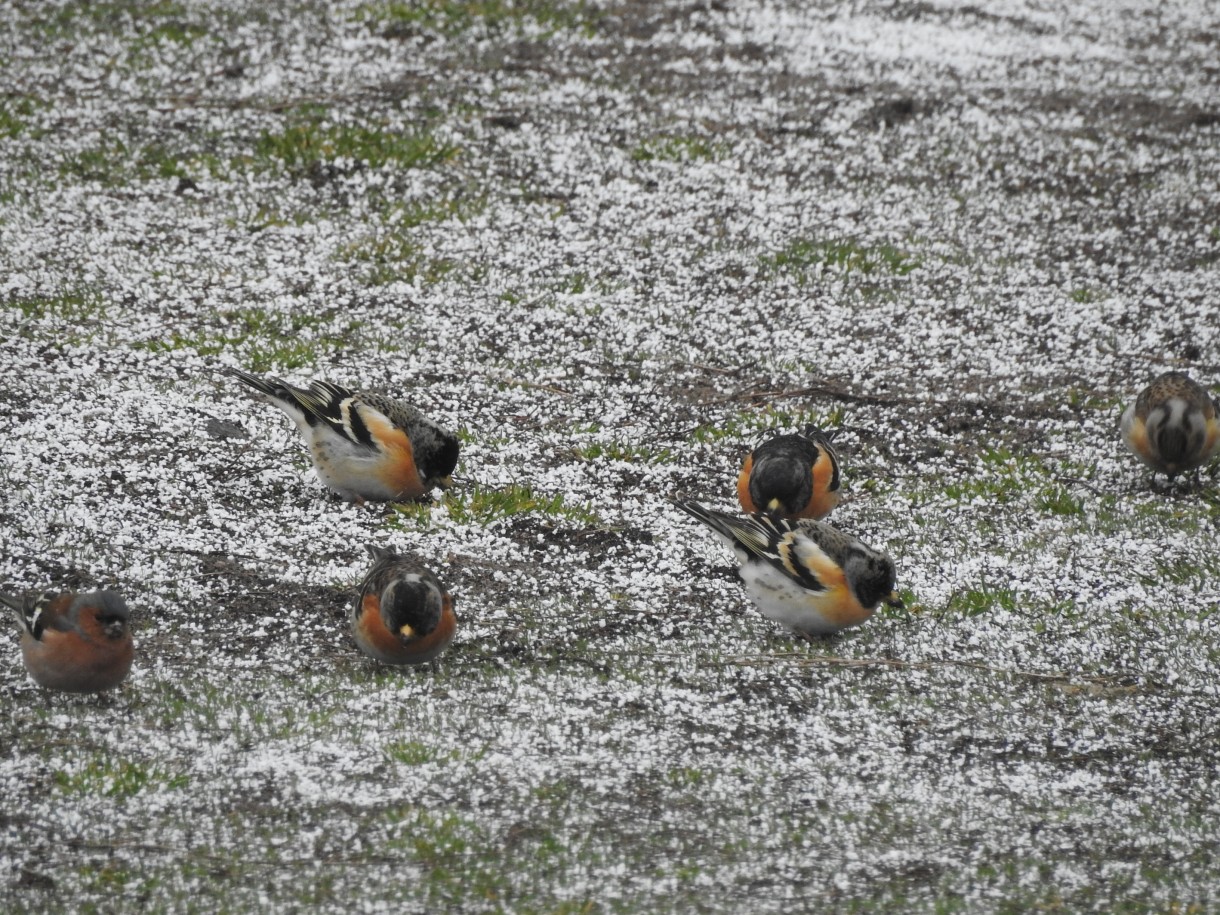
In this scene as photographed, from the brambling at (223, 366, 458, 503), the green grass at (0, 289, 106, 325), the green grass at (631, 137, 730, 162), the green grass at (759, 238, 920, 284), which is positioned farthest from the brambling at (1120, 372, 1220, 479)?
the green grass at (0, 289, 106, 325)

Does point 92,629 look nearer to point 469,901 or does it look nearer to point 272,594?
point 272,594

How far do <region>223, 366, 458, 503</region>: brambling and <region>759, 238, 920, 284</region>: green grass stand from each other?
362 centimetres

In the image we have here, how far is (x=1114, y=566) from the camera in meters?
6.15

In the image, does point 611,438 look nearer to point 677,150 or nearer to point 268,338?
point 268,338

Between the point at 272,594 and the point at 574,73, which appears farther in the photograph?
the point at 574,73


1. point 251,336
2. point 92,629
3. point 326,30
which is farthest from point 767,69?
point 92,629

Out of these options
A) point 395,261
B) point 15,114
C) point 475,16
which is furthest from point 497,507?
point 475,16

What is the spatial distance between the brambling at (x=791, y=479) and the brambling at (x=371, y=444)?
5.15 feet

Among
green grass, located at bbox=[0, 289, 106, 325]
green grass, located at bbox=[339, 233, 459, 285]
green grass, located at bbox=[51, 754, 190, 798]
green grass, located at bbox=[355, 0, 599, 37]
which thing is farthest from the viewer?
green grass, located at bbox=[355, 0, 599, 37]

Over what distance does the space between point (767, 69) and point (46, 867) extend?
10130mm

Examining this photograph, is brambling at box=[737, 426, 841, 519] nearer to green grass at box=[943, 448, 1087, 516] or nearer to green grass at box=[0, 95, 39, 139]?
green grass at box=[943, 448, 1087, 516]

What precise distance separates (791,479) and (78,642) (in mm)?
3370

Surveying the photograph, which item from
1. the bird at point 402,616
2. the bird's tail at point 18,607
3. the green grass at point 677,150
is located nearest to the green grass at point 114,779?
the bird's tail at point 18,607

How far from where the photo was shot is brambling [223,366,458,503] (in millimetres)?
6277
